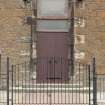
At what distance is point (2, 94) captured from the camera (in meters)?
22.3

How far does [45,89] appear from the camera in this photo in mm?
23125

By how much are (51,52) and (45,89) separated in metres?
1.73

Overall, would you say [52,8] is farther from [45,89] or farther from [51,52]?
[45,89]

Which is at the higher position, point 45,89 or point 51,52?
point 51,52

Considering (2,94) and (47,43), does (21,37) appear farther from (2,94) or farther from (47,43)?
(2,94)

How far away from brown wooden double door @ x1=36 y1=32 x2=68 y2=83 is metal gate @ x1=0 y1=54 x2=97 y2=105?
0.25 meters

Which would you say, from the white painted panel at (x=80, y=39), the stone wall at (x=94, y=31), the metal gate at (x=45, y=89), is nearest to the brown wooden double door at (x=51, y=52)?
the metal gate at (x=45, y=89)

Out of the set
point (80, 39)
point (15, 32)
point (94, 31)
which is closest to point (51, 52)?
point (80, 39)

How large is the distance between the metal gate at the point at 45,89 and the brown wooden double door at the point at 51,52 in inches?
9.9

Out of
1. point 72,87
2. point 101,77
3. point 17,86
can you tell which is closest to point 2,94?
point 17,86

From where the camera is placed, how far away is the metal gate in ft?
67.1

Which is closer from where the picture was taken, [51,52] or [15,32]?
[15,32]

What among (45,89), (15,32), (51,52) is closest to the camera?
(45,89)

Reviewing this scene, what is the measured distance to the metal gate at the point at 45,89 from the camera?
20.5 meters
